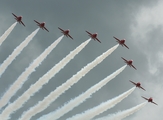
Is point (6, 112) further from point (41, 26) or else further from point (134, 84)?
point (134, 84)

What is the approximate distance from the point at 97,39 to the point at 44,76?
22896 mm

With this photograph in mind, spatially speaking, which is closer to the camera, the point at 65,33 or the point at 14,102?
the point at 14,102

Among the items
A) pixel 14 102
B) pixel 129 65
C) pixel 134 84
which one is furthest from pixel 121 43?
pixel 14 102

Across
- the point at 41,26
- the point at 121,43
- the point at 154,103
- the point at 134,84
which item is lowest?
the point at 154,103

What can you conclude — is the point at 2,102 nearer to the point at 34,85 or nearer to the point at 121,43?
the point at 34,85

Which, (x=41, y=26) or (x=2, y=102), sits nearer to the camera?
(x=2, y=102)

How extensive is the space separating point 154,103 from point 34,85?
4382 centimetres

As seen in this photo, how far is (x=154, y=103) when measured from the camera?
8969cm

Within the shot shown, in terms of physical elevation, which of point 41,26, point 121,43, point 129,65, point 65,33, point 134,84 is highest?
point 41,26

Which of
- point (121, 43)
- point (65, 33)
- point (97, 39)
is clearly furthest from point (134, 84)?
point (65, 33)

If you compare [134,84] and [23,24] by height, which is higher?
[23,24]

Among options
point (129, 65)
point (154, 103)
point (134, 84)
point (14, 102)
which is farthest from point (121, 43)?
point (14, 102)

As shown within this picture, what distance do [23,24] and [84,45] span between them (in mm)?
25214

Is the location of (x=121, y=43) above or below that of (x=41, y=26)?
below
